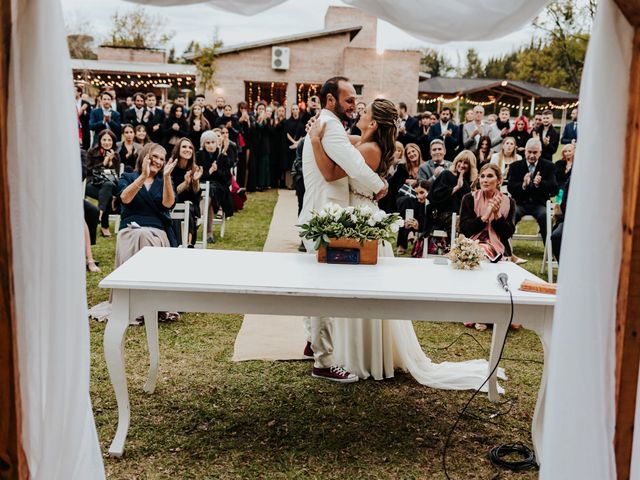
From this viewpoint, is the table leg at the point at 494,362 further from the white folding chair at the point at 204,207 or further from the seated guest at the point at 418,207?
the white folding chair at the point at 204,207

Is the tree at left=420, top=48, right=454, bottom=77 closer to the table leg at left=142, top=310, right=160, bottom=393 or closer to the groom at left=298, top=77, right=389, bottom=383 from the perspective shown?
the groom at left=298, top=77, right=389, bottom=383

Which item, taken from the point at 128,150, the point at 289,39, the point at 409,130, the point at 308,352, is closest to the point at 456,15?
the point at 308,352

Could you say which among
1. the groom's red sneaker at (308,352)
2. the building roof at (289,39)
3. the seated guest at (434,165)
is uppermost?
the building roof at (289,39)

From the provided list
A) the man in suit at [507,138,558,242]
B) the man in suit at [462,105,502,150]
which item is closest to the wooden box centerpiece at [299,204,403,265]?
the man in suit at [507,138,558,242]

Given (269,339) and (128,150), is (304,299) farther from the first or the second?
(128,150)

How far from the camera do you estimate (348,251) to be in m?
4.06

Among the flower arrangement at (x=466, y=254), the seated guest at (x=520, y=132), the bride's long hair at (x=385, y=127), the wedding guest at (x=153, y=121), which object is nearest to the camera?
the flower arrangement at (x=466, y=254)

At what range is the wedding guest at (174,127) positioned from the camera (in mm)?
12391

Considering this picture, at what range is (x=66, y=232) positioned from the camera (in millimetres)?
2424

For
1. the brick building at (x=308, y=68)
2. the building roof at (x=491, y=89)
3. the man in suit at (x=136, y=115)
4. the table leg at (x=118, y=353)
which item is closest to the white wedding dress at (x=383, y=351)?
the table leg at (x=118, y=353)

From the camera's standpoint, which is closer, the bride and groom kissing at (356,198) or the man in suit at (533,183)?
the bride and groom kissing at (356,198)

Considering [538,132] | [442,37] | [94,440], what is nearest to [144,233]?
[94,440]

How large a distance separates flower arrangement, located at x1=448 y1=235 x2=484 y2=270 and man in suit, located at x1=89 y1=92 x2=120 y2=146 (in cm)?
956

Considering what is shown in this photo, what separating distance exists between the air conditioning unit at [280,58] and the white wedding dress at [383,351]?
756 inches
